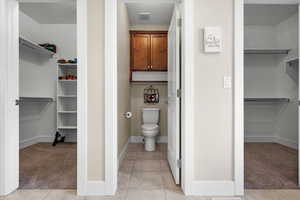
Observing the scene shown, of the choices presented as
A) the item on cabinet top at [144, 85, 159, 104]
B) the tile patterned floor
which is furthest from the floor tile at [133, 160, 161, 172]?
the item on cabinet top at [144, 85, 159, 104]

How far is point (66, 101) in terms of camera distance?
4023 millimetres

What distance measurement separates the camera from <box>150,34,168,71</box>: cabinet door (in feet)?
12.9

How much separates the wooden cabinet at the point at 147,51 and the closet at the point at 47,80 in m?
1.27

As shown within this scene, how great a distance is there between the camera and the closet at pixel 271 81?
11.2ft

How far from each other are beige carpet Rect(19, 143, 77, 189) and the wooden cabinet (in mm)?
2161

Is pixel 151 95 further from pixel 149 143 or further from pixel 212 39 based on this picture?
pixel 212 39

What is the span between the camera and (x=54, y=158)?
2924mm

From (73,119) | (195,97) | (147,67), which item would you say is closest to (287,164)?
(195,97)

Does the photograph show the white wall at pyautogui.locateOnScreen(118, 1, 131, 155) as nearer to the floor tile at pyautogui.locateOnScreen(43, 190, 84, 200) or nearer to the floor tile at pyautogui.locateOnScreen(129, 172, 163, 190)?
the floor tile at pyautogui.locateOnScreen(129, 172, 163, 190)

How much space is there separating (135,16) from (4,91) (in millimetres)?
2766

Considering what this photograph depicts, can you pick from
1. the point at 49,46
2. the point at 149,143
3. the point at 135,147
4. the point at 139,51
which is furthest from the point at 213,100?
the point at 49,46

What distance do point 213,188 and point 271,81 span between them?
322 cm

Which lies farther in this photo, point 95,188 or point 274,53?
point 274,53

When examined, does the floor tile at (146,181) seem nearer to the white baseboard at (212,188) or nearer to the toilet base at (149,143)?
the white baseboard at (212,188)
